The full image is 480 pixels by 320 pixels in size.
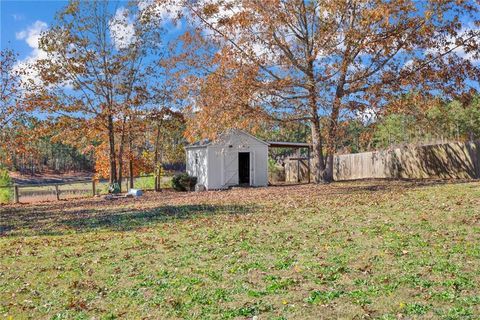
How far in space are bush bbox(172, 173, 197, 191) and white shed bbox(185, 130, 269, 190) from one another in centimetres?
58

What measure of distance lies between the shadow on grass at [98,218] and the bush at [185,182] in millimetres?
9060

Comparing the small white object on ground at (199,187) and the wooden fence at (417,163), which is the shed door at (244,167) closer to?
the small white object on ground at (199,187)

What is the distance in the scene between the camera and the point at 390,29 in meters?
17.3

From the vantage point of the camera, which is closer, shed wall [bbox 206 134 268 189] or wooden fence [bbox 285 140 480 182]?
wooden fence [bbox 285 140 480 182]

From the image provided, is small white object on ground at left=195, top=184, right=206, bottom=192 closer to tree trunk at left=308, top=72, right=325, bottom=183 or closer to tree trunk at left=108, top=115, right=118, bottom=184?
tree trunk at left=108, top=115, right=118, bottom=184

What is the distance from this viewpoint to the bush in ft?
79.0

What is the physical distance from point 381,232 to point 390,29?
467 inches

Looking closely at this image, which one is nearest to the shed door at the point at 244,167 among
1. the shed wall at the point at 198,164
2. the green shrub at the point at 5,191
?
the shed wall at the point at 198,164

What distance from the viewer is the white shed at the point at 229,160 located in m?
23.9

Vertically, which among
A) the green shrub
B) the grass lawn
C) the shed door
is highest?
the shed door

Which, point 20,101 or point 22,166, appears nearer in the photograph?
point 20,101

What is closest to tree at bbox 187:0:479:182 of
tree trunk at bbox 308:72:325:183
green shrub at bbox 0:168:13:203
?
tree trunk at bbox 308:72:325:183

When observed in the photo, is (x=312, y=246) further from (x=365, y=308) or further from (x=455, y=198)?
(x=455, y=198)

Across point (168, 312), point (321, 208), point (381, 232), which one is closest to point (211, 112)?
point (321, 208)
